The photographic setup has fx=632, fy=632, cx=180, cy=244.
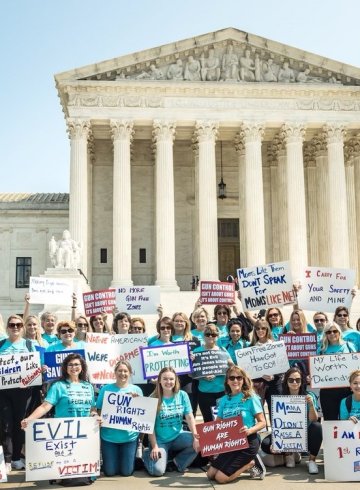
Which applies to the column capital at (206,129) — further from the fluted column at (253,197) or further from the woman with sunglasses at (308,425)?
the woman with sunglasses at (308,425)

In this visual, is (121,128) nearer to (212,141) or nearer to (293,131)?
(212,141)

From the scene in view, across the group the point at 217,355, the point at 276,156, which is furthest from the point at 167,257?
the point at 217,355

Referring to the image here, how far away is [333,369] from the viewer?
1327 centimetres

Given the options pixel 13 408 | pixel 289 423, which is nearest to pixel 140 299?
pixel 13 408

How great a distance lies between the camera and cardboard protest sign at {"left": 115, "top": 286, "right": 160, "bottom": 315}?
21.7 metres

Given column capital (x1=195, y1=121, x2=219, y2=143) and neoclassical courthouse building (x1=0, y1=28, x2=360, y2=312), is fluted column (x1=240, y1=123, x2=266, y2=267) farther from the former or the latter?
column capital (x1=195, y1=121, x2=219, y2=143)

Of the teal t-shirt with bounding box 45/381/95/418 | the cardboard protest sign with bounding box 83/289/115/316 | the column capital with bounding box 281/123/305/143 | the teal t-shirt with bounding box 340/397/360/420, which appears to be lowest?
the teal t-shirt with bounding box 340/397/360/420

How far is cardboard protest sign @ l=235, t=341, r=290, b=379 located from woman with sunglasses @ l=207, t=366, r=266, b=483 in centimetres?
166

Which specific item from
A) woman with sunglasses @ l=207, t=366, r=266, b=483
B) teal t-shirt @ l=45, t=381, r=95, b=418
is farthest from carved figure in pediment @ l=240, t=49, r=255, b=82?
teal t-shirt @ l=45, t=381, r=95, b=418

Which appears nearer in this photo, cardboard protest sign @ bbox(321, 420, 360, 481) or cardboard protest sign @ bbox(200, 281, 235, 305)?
cardboard protest sign @ bbox(321, 420, 360, 481)

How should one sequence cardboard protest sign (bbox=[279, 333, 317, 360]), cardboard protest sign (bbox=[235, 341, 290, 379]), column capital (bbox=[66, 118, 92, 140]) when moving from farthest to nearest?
column capital (bbox=[66, 118, 92, 140]), cardboard protest sign (bbox=[279, 333, 317, 360]), cardboard protest sign (bbox=[235, 341, 290, 379])

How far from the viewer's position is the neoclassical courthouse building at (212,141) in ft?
137

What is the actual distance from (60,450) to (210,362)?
3.89 meters

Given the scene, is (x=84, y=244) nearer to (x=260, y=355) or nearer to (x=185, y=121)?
(x=185, y=121)
